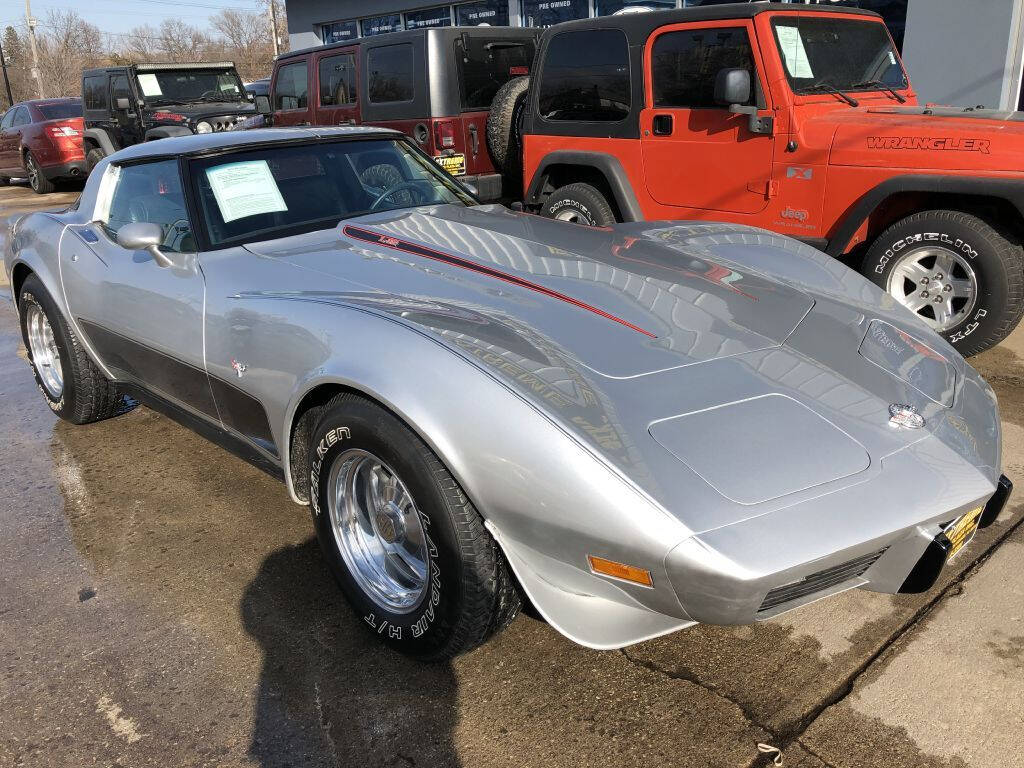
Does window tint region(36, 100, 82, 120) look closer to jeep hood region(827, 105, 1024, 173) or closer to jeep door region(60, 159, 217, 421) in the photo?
jeep door region(60, 159, 217, 421)

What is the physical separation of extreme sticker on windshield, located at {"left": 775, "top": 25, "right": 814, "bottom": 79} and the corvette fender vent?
13.3 ft

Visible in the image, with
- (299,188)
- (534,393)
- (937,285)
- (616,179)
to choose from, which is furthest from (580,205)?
(534,393)

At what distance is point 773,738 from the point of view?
2.11 metres

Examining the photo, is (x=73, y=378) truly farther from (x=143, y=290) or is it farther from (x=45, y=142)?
Answer: (x=45, y=142)

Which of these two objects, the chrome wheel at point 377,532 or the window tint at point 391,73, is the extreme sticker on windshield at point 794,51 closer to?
the window tint at point 391,73

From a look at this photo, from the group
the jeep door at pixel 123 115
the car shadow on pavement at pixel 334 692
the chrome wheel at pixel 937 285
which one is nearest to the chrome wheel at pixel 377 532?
the car shadow on pavement at pixel 334 692

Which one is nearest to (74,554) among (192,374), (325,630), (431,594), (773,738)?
(192,374)

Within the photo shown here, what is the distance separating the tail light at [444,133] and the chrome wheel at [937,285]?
14.7 feet

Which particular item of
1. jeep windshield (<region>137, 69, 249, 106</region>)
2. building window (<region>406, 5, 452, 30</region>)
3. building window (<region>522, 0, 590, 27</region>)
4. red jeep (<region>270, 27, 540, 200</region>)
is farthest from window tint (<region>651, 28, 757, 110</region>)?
building window (<region>406, 5, 452, 30</region>)

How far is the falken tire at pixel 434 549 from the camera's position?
210 cm

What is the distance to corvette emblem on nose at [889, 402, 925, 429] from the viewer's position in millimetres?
2160

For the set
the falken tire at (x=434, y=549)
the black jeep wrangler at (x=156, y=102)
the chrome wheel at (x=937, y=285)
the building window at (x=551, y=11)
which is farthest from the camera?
the building window at (x=551, y=11)

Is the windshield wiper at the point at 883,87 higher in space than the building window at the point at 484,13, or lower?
lower

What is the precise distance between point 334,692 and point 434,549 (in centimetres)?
56
